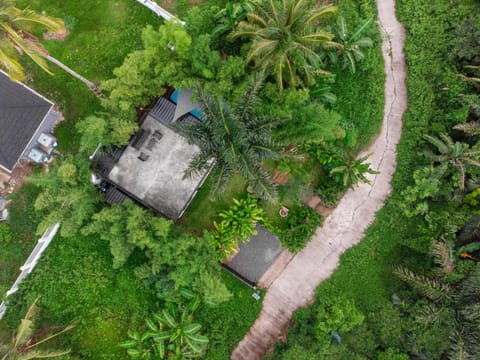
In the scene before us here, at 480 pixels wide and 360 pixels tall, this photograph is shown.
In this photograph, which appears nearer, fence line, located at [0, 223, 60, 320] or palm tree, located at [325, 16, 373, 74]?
palm tree, located at [325, 16, 373, 74]

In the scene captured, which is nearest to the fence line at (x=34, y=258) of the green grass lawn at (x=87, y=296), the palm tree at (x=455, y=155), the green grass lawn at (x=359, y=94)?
the green grass lawn at (x=87, y=296)

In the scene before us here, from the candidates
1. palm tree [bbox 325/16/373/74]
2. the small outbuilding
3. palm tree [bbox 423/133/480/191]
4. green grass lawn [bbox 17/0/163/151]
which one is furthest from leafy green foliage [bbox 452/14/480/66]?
the small outbuilding

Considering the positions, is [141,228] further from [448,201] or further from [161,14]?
[448,201]

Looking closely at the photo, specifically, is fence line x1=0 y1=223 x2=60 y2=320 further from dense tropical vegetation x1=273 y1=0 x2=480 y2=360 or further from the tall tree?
dense tropical vegetation x1=273 y1=0 x2=480 y2=360

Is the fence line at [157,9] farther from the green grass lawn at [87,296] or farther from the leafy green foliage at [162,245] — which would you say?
the green grass lawn at [87,296]

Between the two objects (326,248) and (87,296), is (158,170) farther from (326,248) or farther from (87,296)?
(326,248)
